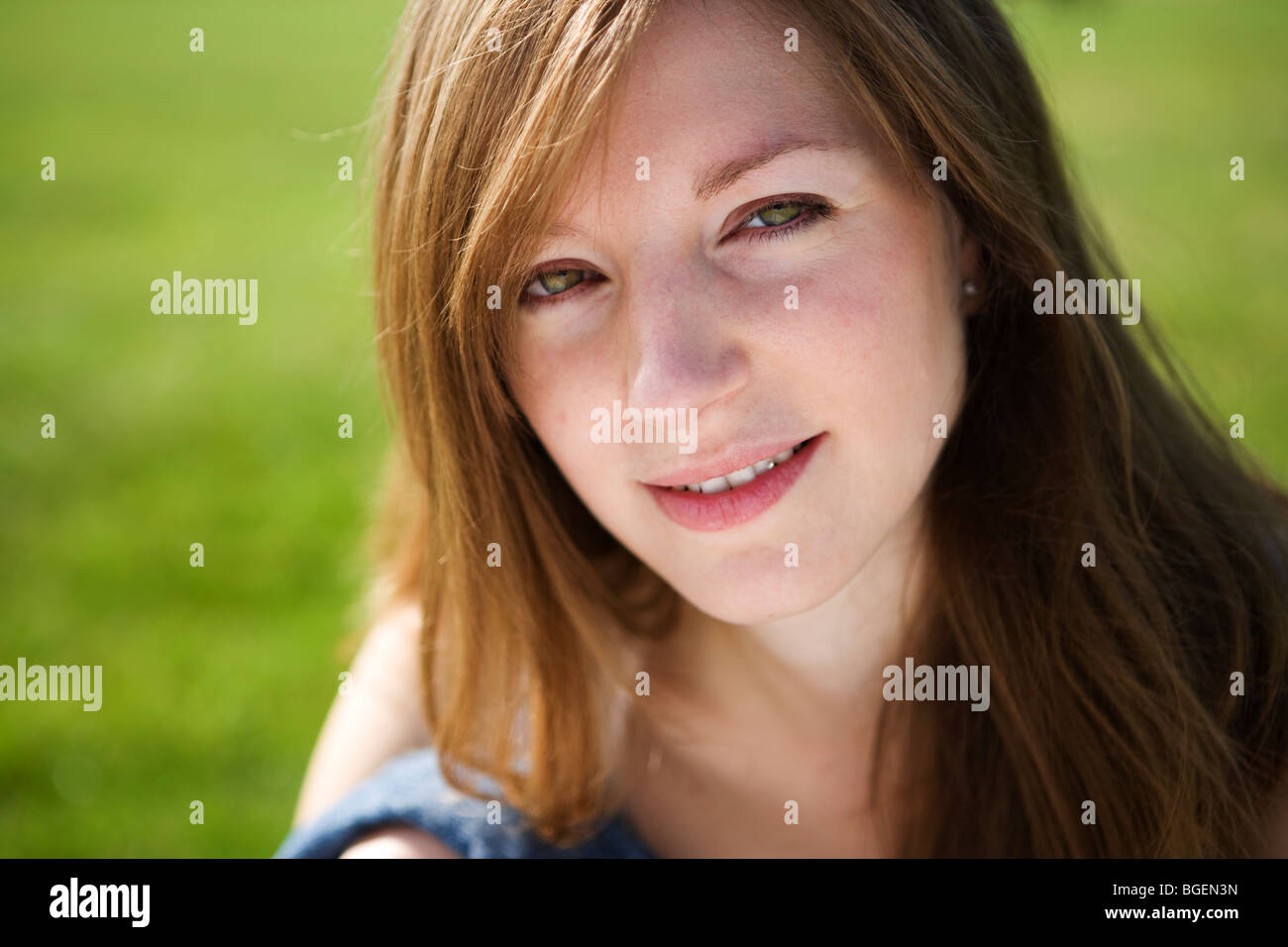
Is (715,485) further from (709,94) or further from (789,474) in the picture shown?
(709,94)

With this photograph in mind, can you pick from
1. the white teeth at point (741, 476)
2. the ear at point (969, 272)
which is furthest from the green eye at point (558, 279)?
the ear at point (969, 272)

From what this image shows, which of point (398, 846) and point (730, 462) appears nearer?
point (730, 462)

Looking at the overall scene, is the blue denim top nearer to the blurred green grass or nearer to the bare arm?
the bare arm

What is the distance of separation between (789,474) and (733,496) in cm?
10

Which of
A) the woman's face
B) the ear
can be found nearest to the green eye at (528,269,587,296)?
the woman's face

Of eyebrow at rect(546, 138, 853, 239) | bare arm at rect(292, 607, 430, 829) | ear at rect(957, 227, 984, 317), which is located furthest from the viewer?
bare arm at rect(292, 607, 430, 829)

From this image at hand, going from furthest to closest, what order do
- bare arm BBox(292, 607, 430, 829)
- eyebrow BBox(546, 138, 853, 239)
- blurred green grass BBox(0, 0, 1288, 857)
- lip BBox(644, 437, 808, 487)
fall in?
1. blurred green grass BBox(0, 0, 1288, 857)
2. bare arm BBox(292, 607, 430, 829)
3. lip BBox(644, 437, 808, 487)
4. eyebrow BBox(546, 138, 853, 239)

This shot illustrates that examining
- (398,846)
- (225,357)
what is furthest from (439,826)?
(225,357)

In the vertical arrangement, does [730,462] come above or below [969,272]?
below

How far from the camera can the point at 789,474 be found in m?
1.85

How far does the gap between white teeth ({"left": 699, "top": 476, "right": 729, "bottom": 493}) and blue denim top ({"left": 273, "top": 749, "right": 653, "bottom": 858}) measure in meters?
0.79

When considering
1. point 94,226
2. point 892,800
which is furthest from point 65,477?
point 892,800

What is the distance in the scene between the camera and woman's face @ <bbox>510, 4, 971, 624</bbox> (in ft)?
5.51

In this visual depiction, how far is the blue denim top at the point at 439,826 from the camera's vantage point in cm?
220
